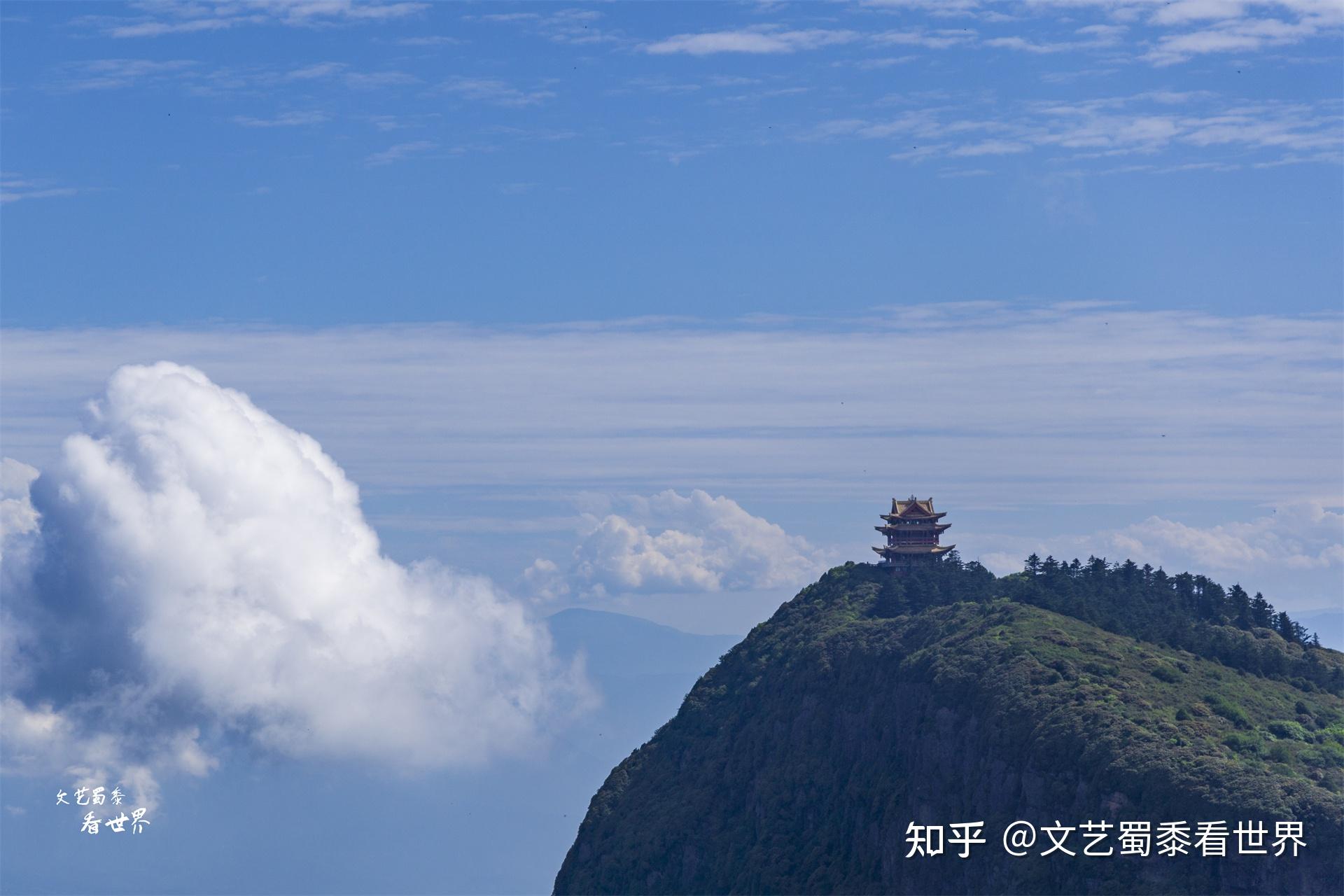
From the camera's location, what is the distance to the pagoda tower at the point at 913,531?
→ 178 m

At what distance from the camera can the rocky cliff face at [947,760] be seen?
364ft

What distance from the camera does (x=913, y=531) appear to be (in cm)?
17900

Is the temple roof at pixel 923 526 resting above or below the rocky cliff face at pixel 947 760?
above

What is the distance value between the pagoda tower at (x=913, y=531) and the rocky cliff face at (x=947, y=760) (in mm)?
3884

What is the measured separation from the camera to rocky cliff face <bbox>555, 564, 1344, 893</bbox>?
111m

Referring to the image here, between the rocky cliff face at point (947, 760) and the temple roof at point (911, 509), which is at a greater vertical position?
the temple roof at point (911, 509)

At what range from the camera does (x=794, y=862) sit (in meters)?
148

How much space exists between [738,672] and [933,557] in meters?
24.8

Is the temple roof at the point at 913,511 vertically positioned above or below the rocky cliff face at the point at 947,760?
above

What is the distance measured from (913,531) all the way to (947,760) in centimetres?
4671

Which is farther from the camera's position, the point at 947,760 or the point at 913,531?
the point at 913,531

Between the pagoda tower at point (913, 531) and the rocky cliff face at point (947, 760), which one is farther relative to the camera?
the pagoda tower at point (913, 531)

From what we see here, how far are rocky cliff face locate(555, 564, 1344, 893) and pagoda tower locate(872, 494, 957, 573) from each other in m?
3.88

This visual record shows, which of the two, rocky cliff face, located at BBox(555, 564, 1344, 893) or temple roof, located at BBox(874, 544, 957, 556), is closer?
rocky cliff face, located at BBox(555, 564, 1344, 893)
